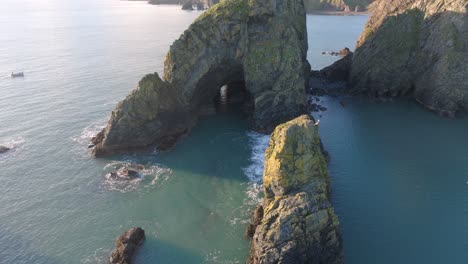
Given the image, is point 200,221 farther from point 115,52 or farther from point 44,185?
point 115,52

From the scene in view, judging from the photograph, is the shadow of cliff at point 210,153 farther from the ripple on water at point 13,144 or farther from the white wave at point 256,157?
the ripple on water at point 13,144

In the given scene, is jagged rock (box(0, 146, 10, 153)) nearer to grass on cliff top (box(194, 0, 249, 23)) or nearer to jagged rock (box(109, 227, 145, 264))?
jagged rock (box(109, 227, 145, 264))

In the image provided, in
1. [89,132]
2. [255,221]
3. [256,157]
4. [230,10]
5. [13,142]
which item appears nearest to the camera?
[255,221]

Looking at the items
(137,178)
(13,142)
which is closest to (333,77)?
(137,178)

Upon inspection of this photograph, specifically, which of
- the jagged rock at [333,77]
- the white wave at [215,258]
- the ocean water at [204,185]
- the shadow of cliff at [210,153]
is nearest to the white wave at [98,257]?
the ocean water at [204,185]

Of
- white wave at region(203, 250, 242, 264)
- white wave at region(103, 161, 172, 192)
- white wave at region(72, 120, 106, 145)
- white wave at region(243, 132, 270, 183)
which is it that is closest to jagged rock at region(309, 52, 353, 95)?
white wave at region(243, 132, 270, 183)

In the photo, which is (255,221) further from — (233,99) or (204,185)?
(233,99)

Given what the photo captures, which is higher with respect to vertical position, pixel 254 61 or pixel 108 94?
pixel 254 61

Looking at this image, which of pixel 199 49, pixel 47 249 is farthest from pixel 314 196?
pixel 199 49
